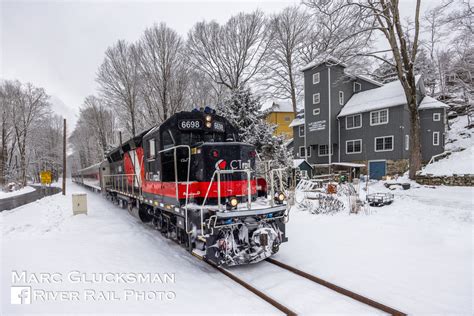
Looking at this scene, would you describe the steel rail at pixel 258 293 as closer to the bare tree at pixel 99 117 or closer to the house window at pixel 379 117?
the house window at pixel 379 117

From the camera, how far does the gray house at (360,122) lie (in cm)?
2448

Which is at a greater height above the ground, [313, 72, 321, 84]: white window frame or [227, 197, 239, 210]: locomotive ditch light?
[313, 72, 321, 84]: white window frame

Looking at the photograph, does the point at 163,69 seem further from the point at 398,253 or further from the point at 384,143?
the point at 398,253

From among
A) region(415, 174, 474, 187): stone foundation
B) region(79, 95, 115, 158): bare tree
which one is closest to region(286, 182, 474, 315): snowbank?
region(415, 174, 474, 187): stone foundation

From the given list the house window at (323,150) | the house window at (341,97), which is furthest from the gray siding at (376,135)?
the house window at (341,97)

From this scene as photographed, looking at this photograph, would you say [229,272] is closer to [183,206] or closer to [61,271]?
[183,206]

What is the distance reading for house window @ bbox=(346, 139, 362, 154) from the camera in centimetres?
2762

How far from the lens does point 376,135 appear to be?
26.2 m

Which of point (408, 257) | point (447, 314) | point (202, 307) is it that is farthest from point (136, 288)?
point (408, 257)

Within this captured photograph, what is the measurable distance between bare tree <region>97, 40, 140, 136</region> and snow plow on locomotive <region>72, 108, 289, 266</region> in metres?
21.0

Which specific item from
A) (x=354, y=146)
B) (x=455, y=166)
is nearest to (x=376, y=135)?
(x=354, y=146)

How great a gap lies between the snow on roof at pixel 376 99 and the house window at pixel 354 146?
296 centimetres

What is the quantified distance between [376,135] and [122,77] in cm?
2605

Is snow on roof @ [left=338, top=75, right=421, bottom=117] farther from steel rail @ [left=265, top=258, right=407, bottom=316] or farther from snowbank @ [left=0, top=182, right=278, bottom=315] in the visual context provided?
snowbank @ [left=0, top=182, right=278, bottom=315]
